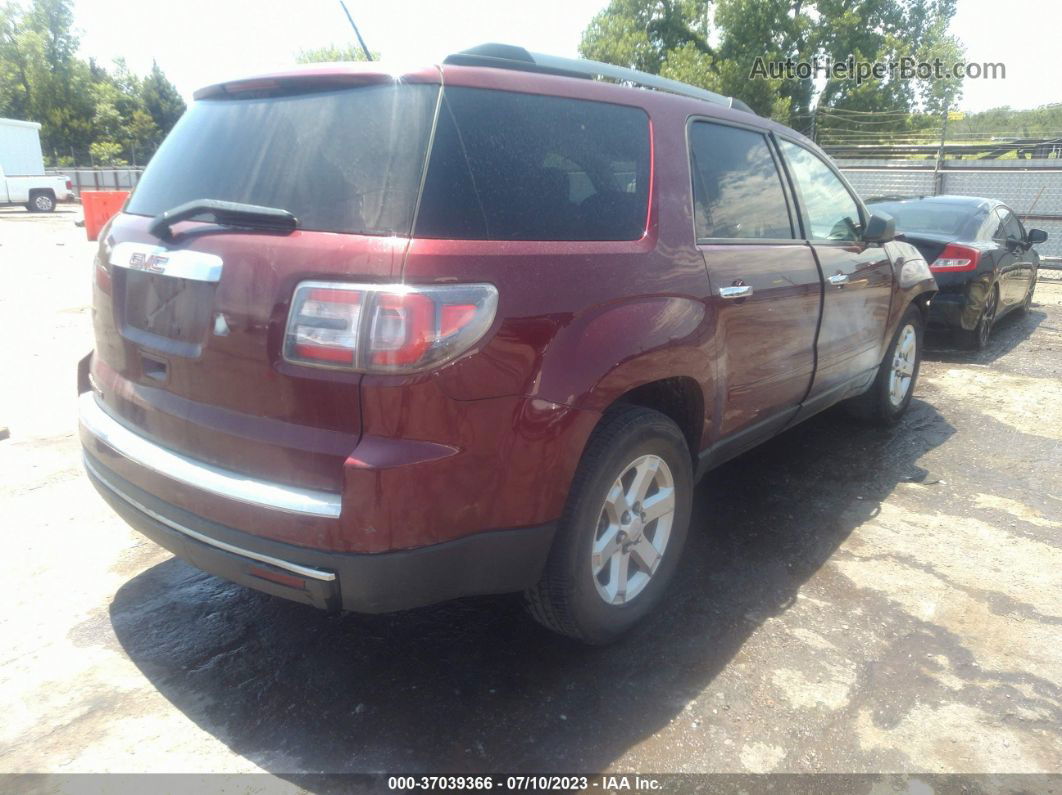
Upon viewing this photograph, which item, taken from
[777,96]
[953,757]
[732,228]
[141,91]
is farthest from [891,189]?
[141,91]

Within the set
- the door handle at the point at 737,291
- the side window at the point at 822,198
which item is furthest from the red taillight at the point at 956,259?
the door handle at the point at 737,291

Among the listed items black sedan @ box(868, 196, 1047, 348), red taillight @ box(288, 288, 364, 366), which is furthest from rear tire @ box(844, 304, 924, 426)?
red taillight @ box(288, 288, 364, 366)

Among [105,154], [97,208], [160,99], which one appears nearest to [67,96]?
[160,99]

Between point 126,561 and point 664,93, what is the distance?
2925mm

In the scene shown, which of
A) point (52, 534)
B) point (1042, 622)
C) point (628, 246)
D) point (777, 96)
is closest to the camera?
point (628, 246)

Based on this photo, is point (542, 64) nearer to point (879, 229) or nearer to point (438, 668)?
point (438, 668)

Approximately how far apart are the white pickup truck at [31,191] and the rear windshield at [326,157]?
31617 mm

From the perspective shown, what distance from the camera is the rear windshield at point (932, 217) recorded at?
24.4 feet

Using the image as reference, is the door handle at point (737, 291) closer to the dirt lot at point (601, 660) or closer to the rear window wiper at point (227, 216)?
the dirt lot at point (601, 660)

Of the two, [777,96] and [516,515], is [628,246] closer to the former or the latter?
[516,515]

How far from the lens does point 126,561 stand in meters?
3.32

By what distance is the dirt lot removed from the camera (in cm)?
229

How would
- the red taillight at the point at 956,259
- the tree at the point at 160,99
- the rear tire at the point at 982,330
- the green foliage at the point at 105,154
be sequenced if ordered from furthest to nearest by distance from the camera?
the tree at the point at 160,99 → the green foliage at the point at 105,154 → the rear tire at the point at 982,330 → the red taillight at the point at 956,259

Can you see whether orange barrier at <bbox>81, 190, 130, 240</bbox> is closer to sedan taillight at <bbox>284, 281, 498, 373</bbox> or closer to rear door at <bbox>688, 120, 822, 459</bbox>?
rear door at <bbox>688, 120, 822, 459</bbox>
